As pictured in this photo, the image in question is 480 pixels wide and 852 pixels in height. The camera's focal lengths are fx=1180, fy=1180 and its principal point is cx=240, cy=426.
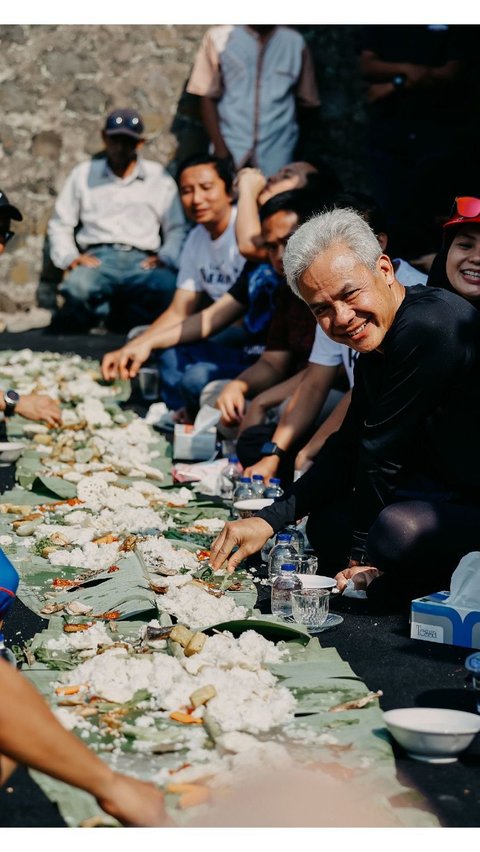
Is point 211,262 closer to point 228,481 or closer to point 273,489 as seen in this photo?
point 228,481

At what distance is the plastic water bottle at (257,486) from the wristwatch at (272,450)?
0.71 feet

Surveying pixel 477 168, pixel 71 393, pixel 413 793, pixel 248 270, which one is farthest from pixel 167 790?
pixel 477 168

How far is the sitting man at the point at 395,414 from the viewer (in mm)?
3889

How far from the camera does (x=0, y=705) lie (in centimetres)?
215

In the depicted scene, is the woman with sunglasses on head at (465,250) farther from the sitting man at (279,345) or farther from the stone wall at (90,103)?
the stone wall at (90,103)

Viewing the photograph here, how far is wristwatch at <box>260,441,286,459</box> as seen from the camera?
5.63 m

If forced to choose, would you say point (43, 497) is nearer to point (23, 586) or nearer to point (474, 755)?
point (23, 586)

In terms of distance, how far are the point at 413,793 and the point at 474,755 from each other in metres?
0.32

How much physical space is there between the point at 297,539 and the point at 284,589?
2.17ft

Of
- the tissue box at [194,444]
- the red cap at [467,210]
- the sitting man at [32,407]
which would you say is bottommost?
the tissue box at [194,444]

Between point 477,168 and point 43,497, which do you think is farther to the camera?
point 477,168

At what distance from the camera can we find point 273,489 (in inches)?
212

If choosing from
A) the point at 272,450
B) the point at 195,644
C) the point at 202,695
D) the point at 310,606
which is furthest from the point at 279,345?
the point at 202,695

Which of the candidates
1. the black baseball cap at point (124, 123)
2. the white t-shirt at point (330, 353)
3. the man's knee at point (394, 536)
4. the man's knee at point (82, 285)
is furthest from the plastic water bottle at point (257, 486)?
the black baseball cap at point (124, 123)
